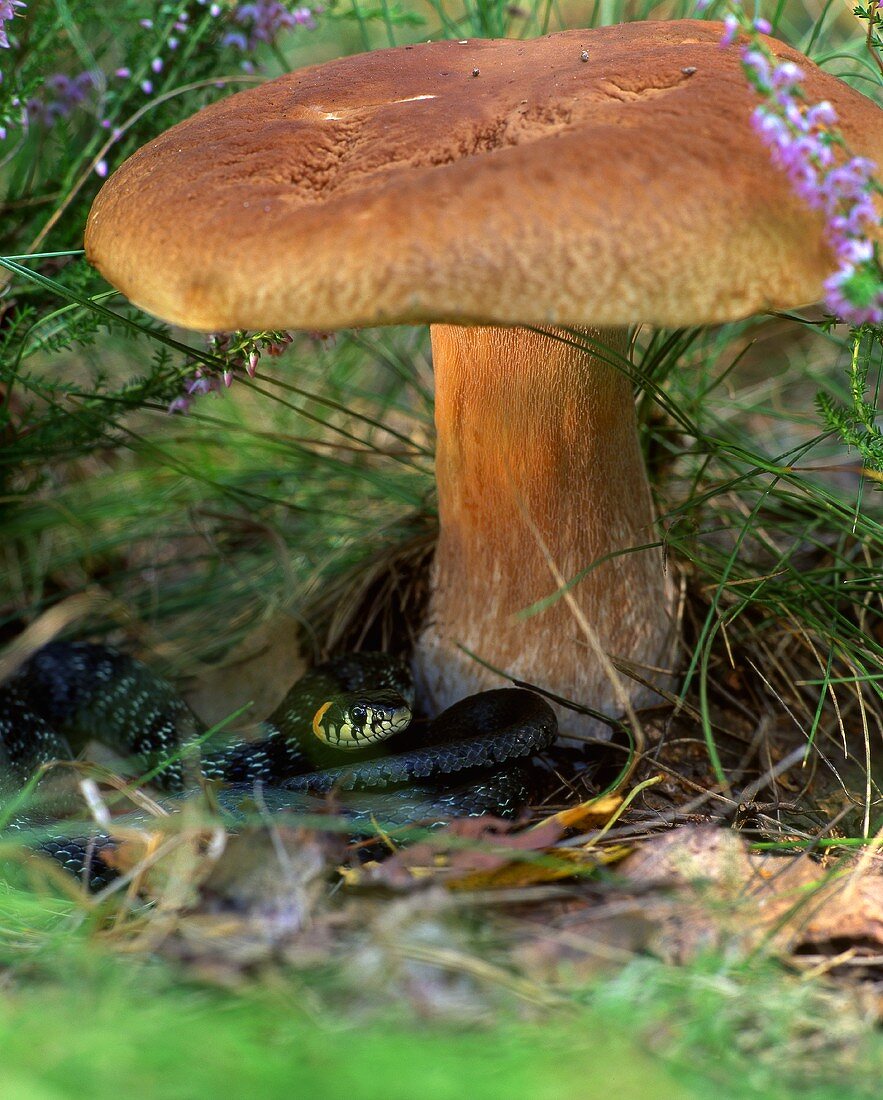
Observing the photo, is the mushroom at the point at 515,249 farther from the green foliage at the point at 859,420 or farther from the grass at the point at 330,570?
the green foliage at the point at 859,420

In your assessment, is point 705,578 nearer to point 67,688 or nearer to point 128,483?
point 67,688

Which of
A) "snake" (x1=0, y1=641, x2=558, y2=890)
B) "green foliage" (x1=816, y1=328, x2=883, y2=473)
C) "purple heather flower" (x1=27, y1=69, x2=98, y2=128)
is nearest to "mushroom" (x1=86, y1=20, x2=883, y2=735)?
"snake" (x1=0, y1=641, x2=558, y2=890)

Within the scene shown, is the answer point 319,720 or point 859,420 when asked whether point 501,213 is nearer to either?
point 859,420

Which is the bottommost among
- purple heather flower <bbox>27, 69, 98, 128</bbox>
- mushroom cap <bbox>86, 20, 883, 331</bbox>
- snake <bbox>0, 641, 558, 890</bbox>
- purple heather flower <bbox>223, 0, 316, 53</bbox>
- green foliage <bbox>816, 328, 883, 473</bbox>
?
snake <bbox>0, 641, 558, 890</bbox>

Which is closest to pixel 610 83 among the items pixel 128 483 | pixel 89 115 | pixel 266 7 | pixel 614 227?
pixel 614 227

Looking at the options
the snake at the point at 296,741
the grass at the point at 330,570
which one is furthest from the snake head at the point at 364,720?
the grass at the point at 330,570

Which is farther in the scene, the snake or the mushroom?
the snake

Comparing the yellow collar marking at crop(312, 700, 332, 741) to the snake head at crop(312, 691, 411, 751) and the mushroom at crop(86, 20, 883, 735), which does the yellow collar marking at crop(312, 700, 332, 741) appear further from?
the mushroom at crop(86, 20, 883, 735)
